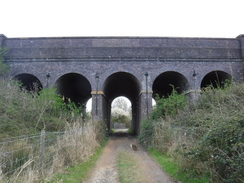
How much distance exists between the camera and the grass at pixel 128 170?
17.6 ft

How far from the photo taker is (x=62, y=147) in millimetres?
6328

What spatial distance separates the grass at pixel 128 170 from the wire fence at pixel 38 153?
141 centimetres

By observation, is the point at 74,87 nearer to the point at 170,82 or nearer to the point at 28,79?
the point at 28,79

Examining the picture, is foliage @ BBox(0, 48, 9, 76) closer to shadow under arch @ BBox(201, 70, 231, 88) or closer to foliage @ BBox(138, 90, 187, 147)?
foliage @ BBox(138, 90, 187, 147)

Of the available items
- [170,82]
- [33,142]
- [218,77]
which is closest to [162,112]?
[170,82]

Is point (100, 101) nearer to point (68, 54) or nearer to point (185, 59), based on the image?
point (68, 54)

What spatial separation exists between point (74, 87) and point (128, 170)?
1334 cm

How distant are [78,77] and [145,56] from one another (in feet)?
17.6

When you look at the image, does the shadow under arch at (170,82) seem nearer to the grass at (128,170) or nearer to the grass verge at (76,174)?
the grass at (128,170)

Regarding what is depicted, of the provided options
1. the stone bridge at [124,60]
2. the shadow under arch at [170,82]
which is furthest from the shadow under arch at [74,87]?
the shadow under arch at [170,82]

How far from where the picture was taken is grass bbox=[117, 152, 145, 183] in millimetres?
5367

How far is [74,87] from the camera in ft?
60.7

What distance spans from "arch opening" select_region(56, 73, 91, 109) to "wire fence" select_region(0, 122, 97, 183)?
6162mm

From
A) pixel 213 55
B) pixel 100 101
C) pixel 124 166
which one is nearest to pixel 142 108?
pixel 100 101
